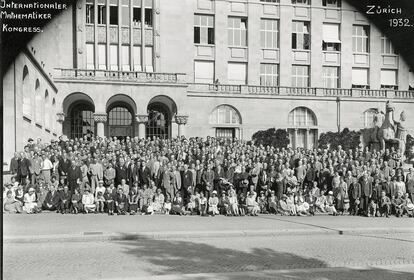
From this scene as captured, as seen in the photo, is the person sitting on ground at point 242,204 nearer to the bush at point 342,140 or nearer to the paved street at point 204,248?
the paved street at point 204,248

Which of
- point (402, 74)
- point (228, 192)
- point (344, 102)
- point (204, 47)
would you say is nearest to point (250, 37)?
point (204, 47)

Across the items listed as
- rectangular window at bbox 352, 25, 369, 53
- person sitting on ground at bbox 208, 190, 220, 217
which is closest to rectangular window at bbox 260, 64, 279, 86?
rectangular window at bbox 352, 25, 369, 53

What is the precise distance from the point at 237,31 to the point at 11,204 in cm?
3588

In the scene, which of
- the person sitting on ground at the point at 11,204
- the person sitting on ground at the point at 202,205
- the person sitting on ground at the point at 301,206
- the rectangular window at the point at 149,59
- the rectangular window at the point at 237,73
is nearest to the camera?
the person sitting on ground at the point at 11,204

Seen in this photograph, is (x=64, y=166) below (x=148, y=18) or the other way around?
below

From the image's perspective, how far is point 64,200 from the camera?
19625mm

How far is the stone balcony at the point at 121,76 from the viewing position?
42125 mm

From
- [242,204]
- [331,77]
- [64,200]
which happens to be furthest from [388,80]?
[64,200]

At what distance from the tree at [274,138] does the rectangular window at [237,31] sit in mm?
10473

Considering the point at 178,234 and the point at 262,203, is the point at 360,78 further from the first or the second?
the point at 178,234

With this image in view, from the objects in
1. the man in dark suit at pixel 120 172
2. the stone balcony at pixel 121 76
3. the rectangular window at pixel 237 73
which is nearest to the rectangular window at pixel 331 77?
the rectangular window at pixel 237 73

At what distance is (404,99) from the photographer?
50938 mm

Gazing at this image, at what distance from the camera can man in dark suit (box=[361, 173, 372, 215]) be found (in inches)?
846

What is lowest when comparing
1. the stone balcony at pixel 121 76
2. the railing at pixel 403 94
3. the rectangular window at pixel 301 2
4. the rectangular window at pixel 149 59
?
the railing at pixel 403 94
